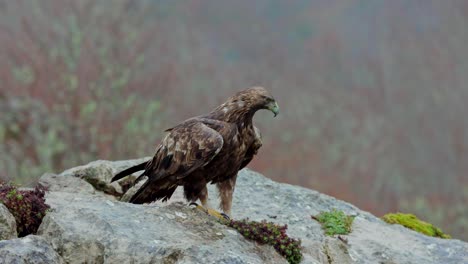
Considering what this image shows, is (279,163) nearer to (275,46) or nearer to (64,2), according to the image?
(64,2)

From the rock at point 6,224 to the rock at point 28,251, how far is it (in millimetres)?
335

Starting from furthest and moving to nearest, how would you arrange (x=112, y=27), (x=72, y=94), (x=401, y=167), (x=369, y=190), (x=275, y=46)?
(x=275, y=46)
(x=401, y=167)
(x=369, y=190)
(x=112, y=27)
(x=72, y=94)

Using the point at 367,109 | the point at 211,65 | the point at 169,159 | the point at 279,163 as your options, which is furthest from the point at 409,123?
the point at 169,159

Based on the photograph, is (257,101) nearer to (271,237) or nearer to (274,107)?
(274,107)

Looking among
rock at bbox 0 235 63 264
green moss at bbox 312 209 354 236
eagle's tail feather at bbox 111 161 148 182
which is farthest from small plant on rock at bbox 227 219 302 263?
rock at bbox 0 235 63 264

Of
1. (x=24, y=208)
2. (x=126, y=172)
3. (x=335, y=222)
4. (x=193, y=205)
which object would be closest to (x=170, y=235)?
(x=193, y=205)

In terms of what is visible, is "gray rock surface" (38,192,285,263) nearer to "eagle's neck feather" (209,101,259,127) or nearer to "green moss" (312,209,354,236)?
"eagle's neck feather" (209,101,259,127)

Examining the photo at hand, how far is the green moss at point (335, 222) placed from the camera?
10773 millimetres

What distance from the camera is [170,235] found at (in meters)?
Result: 8.29

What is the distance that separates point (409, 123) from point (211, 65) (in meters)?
13.4

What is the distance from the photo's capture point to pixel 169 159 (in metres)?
9.48

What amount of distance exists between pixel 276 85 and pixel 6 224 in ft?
135

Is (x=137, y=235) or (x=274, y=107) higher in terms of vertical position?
(x=274, y=107)

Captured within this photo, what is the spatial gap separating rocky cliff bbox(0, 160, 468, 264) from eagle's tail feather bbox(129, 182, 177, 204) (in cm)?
46
